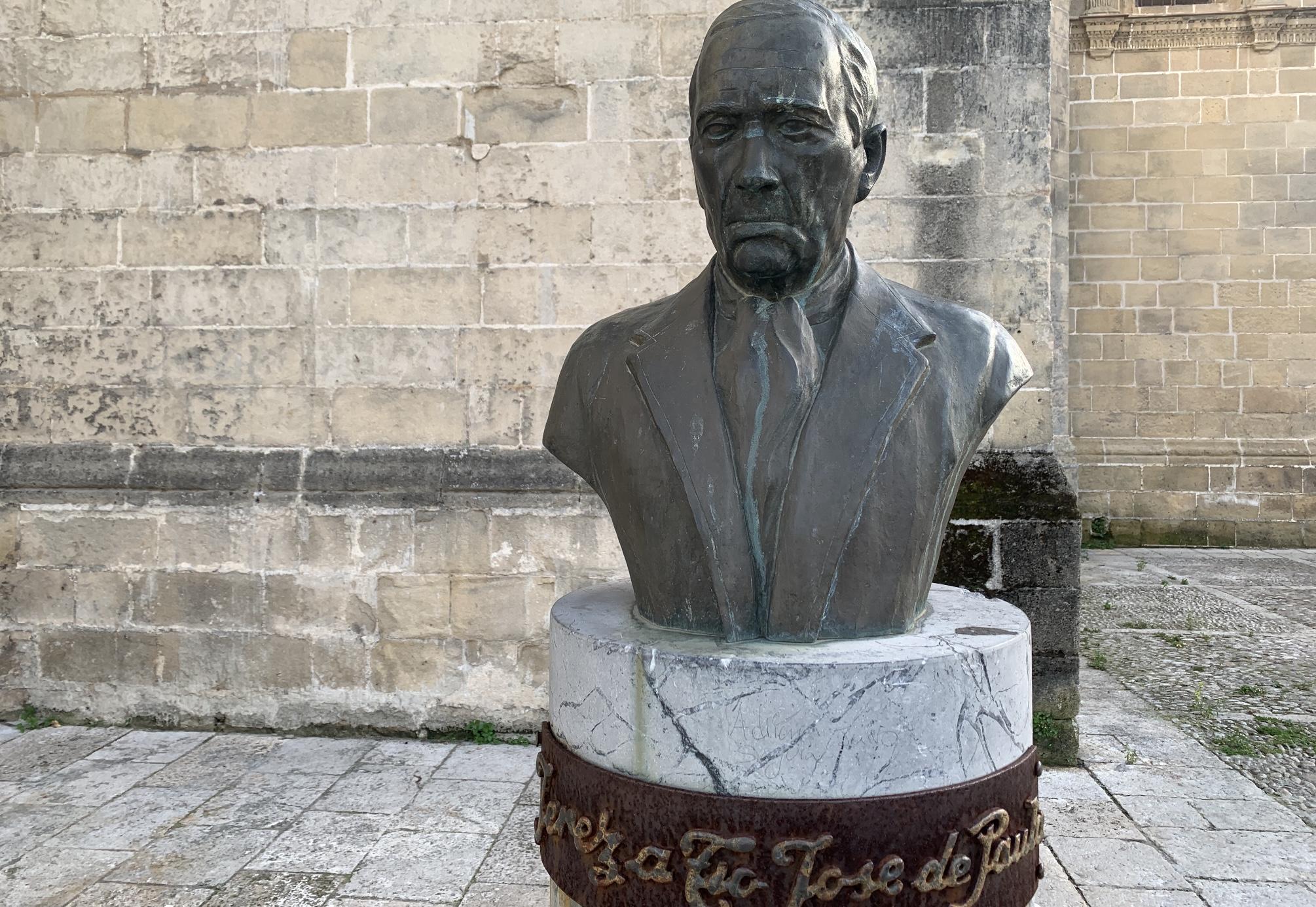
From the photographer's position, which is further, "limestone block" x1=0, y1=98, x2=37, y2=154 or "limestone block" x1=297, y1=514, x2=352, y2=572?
"limestone block" x1=0, y1=98, x2=37, y2=154

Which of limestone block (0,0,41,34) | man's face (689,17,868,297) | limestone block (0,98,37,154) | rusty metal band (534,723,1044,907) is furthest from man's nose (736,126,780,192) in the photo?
limestone block (0,0,41,34)

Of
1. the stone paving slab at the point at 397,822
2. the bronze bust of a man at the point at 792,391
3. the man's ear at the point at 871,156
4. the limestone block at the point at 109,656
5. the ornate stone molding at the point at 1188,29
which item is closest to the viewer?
the bronze bust of a man at the point at 792,391

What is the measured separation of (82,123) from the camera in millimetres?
4172

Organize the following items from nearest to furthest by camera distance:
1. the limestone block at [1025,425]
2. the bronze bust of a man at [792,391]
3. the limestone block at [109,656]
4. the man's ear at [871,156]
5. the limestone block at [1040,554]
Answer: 1. the bronze bust of a man at [792,391]
2. the man's ear at [871,156]
3. the limestone block at [1040,554]
4. the limestone block at [1025,425]
5. the limestone block at [109,656]

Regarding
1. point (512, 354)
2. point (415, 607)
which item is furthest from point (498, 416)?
point (415, 607)

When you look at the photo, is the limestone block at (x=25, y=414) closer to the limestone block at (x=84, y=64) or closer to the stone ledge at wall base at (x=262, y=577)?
the stone ledge at wall base at (x=262, y=577)

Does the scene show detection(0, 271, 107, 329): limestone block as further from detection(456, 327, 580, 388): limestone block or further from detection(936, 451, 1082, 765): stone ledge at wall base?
detection(936, 451, 1082, 765): stone ledge at wall base

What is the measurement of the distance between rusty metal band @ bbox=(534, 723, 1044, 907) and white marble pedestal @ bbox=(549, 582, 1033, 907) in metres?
0.03

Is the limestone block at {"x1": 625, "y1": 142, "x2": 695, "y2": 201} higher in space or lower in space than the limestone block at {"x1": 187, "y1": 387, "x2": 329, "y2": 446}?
higher

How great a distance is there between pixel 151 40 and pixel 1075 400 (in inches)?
331

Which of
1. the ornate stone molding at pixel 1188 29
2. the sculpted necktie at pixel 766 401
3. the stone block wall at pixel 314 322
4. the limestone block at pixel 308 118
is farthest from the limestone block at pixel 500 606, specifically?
the ornate stone molding at pixel 1188 29

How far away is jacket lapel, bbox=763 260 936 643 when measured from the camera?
5.31ft

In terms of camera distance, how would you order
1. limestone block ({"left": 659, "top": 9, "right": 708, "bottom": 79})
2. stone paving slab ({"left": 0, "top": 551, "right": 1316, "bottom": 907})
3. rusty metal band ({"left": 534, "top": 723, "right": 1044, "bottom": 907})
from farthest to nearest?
limestone block ({"left": 659, "top": 9, "right": 708, "bottom": 79}), stone paving slab ({"left": 0, "top": 551, "right": 1316, "bottom": 907}), rusty metal band ({"left": 534, "top": 723, "right": 1044, "bottom": 907})

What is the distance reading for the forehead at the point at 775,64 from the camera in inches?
60.3
